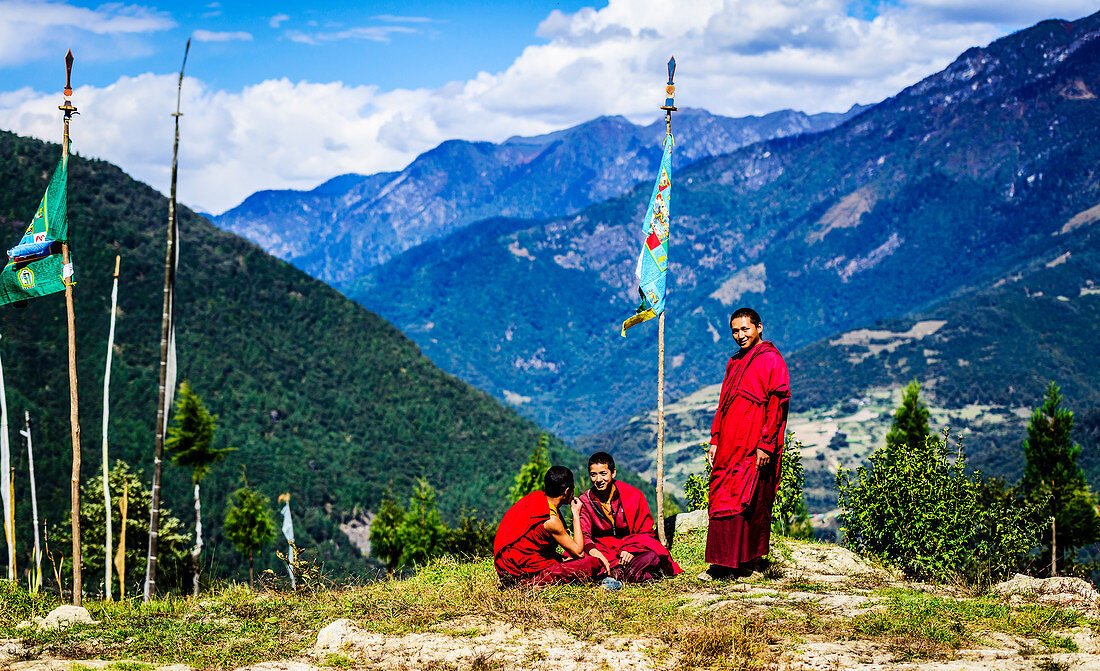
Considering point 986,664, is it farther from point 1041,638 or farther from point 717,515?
point 717,515

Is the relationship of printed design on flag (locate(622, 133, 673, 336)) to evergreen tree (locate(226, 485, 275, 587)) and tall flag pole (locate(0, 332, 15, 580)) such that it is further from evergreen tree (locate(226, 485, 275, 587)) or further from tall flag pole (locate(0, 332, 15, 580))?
evergreen tree (locate(226, 485, 275, 587))

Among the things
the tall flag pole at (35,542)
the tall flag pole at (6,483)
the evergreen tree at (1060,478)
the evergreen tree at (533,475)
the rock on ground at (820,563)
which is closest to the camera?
the rock on ground at (820,563)

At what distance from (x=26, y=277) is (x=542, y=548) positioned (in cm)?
917

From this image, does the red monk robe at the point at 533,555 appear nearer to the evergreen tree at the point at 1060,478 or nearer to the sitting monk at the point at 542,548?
the sitting monk at the point at 542,548

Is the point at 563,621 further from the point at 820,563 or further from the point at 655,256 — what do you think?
the point at 655,256

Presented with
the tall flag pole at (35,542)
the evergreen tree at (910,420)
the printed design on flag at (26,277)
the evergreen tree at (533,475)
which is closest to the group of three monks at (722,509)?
the tall flag pole at (35,542)

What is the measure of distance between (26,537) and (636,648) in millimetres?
49837

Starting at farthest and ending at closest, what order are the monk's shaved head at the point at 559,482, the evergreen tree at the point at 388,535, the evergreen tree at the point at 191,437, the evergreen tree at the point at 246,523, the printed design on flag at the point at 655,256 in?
the evergreen tree at the point at 388,535
the evergreen tree at the point at 246,523
the evergreen tree at the point at 191,437
the printed design on flag at the point at 655,256
the monk's shaved head at the point at 559,482

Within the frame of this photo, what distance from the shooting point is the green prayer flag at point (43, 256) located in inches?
582

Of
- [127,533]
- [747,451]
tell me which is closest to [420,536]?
[127,533]

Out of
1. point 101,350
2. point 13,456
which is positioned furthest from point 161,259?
point 13,456

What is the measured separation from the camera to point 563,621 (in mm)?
10891

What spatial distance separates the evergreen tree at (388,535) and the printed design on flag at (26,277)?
34.2 meters

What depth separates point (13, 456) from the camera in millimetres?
55531
